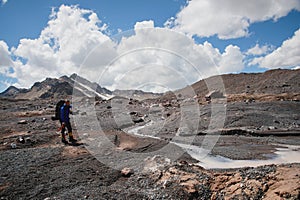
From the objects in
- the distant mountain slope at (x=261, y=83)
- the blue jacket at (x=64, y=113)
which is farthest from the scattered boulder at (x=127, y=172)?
the distant mountain slope at (x=261, y=83)

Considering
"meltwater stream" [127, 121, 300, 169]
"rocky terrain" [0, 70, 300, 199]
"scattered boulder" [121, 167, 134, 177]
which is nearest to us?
"rocky terrain" [0, 70, 300, 199]

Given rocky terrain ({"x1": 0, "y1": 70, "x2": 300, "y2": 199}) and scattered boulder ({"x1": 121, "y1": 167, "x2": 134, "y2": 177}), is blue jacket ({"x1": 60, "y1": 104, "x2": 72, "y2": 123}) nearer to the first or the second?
rocky terrain ({"x1": 0, "y1": 70, "x2": 300, "y2": 199})

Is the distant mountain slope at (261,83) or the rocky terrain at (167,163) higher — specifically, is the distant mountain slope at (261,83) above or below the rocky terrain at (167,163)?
above

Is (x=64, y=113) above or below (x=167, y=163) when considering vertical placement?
above

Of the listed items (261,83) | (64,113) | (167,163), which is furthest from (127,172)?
(261,83)

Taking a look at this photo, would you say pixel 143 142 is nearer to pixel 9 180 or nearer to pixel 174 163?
pixel 174 163

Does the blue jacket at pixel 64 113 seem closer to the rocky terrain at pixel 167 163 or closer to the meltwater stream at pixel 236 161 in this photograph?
the rocky terrain at pixel 167 163

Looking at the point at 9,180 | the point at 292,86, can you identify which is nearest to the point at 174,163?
the point at 9,180

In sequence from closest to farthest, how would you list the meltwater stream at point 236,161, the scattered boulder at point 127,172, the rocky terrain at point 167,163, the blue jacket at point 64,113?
the rocky terrain at point 167,163 < the scattered boulder at point 127,172 < the meltwater stream at point 236,161 < the blue jacket at point 64,113

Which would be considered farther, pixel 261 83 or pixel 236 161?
pixel 261 83

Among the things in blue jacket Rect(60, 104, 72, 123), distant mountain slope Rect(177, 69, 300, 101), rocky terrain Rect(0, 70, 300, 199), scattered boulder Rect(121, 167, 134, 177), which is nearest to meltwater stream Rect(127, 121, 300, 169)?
rocky terrain Rect(0, 70, 300, 199)

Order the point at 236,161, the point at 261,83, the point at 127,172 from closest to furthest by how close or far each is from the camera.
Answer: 1. the point at 127,172
2. the point at 236,161
3. the point at 261,83

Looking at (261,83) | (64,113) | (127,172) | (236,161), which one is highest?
(261,83)

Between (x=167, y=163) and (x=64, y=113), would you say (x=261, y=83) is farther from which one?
(x=167, y=163)
